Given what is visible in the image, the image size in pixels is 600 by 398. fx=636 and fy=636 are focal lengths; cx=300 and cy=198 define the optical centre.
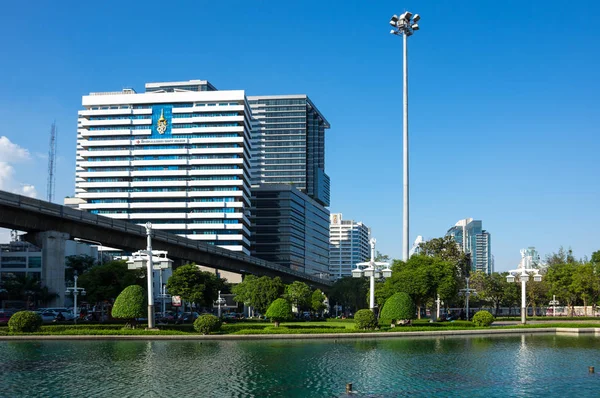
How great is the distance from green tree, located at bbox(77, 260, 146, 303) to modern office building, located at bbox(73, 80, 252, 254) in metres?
78.8

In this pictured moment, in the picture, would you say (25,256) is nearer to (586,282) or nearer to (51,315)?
(51,315)

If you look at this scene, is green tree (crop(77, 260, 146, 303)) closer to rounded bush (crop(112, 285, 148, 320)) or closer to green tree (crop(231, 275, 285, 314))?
rounded bush (crop(112, 285, 148, 320))

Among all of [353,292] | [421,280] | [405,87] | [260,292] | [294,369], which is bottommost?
[353,292]

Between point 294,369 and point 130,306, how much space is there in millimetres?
23598

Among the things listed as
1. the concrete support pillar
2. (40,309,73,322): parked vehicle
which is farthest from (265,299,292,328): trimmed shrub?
the concrete support pillar

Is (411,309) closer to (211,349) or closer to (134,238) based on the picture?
(211,349)

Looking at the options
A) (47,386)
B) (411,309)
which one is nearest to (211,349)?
(47,386)

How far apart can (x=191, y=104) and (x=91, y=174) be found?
29.4 meters

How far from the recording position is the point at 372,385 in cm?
2784

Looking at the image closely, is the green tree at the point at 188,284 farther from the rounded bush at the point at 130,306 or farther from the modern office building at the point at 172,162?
the modern office building at the point at 172,162

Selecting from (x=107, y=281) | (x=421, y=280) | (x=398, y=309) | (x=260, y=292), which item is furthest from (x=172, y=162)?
(x=398, y=309)

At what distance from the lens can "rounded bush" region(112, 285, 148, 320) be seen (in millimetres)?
51375

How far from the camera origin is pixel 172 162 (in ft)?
498

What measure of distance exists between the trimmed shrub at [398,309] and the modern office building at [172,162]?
91.9 metres
